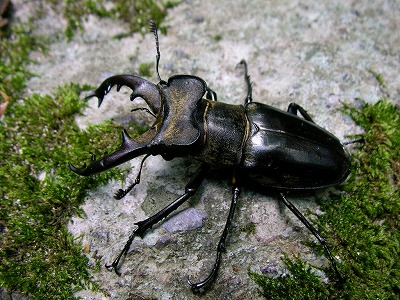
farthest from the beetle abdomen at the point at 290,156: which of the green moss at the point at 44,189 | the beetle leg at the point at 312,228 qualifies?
the green moss at the point at 44,189

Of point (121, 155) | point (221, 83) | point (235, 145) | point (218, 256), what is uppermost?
point (121, 155)

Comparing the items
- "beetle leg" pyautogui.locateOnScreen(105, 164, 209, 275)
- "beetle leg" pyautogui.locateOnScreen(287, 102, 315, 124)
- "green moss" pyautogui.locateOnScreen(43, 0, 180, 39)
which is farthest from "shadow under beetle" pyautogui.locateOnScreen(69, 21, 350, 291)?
"green moss" pyautogui.locateOnScreen(43, 0, 180, 39)

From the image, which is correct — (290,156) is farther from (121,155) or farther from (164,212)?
(121,155)

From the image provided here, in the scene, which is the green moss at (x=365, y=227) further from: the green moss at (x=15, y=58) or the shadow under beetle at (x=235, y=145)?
the green moss at (x=15, y=58)

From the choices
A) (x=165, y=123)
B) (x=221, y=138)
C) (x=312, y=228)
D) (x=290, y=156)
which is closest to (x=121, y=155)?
(x=165, y=123)

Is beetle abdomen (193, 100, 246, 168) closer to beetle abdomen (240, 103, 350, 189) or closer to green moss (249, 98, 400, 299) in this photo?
beetle abdomen (240, 103, 350, 189)

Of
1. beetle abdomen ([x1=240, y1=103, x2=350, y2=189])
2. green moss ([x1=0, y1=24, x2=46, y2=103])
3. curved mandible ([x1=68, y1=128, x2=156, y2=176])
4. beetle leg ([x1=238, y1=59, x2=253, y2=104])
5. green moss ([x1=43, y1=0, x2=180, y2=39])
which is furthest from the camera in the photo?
green moss ([x1=43, y1=0, x2=180, y2=39])
